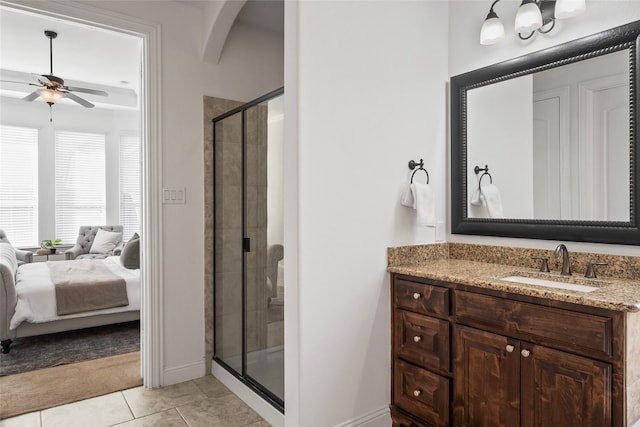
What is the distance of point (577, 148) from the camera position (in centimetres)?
187

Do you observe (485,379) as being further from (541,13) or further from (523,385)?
(541,13)

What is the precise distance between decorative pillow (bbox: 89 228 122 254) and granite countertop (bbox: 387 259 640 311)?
18.3ft

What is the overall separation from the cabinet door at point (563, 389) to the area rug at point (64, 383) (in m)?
2.37

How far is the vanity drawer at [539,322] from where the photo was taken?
53.1 inches

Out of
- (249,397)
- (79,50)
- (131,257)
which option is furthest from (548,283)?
(79,50)

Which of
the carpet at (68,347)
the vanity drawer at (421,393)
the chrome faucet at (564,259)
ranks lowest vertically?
the carpet at (68,347)

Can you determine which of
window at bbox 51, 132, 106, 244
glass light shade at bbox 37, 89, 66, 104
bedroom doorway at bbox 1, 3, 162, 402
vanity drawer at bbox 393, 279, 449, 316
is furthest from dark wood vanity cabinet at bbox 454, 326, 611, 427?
window at bbox 51, 132, 106, 244

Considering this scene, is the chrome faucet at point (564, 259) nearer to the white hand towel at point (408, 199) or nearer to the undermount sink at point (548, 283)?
the undermount sink at point (548, 283)

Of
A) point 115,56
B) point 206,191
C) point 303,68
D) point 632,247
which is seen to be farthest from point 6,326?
point 632,247

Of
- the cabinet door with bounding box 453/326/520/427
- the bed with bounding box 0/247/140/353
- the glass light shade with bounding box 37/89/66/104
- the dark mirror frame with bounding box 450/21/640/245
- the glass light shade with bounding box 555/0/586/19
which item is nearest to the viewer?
the cabinet door with bounding box 453/326/520/427

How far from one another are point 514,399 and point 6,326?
12.3 ft

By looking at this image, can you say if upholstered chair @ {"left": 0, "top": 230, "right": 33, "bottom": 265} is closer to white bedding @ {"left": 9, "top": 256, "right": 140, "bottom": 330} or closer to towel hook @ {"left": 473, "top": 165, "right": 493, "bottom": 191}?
white bedding @ {"left": 9, "top": 256, "right": 140, "bottom": 330}

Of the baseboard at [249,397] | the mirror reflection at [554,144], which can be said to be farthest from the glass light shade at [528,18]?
the baseboard at [249,397]

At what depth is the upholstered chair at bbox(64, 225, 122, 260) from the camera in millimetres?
6230
